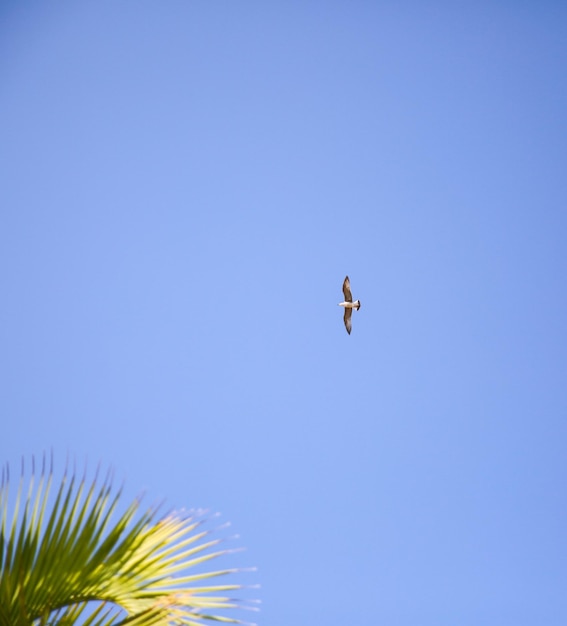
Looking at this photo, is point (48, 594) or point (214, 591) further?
point (214, 591)

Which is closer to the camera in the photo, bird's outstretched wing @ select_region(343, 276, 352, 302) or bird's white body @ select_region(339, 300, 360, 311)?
bird's outstretched wing @ select_region(343, 276, 352, 302)

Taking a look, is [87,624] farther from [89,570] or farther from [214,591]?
[214,591]

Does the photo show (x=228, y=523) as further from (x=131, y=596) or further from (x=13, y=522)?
(x=13, y=522)

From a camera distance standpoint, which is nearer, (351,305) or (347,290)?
(347,290)

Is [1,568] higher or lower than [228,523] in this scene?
lower

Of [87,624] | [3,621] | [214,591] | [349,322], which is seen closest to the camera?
[3,621]

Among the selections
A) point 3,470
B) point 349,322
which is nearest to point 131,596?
point 3,470

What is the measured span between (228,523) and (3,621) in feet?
3.38

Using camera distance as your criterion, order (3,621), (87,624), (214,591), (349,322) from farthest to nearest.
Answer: (349,322) → (214,591) → (87,624) → (3,621)

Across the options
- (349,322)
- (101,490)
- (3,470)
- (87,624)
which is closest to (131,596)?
(87,624)

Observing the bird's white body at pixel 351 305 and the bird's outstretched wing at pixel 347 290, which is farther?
the bird's white body at pixel 351 305

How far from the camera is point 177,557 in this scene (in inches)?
122

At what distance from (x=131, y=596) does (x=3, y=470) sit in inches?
33.1

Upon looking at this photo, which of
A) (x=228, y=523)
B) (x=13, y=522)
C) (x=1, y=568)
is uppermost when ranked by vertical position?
(x=228, y=523)
